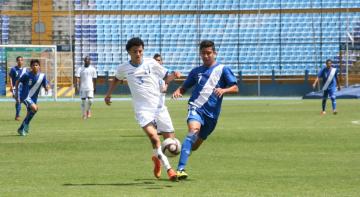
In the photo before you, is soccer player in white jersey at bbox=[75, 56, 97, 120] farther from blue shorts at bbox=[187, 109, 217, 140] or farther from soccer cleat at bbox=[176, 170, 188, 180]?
soccer cleat at bbox=[176, 170, 188, 180]

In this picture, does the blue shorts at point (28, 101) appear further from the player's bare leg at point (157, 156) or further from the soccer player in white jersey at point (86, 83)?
the player's bare leg at point (157, 156)

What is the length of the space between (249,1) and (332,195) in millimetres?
56234

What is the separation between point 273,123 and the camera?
27.8m

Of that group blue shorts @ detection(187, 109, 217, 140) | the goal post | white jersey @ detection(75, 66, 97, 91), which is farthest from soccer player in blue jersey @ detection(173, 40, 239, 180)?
the goal post

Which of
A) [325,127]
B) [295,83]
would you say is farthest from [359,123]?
[295,83]

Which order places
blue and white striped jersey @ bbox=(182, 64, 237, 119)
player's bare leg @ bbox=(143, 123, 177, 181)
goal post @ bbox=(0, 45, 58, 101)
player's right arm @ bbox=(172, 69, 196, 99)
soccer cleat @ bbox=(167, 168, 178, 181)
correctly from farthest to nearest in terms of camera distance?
1. goal post @ bbox=(0, 45, 58, 101)
2. player's right arm @ bbox=(172, 69, 196, 99)
3. blue and white striped jersey @ bbox=(182, 64, 237, 119)
4. player's bare leg @ bbox=(143, 123, 177, 181)
5. soccer cleat @ bbox=(167, 168, 178, 181)

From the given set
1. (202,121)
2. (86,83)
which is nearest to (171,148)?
(202,121)

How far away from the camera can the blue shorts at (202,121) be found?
13.0 m

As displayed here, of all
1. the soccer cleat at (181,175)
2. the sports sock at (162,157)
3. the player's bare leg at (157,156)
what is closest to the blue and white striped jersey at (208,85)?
the player's bare leg at (157,156)

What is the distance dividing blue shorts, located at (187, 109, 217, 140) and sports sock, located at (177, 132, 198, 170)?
0.26 metres

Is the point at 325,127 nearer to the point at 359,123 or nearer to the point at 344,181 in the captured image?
the point at 359,123

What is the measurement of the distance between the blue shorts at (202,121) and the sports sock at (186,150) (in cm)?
26

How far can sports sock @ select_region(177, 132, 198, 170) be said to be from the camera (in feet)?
40.8

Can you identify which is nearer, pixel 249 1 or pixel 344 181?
pixel 344 181
